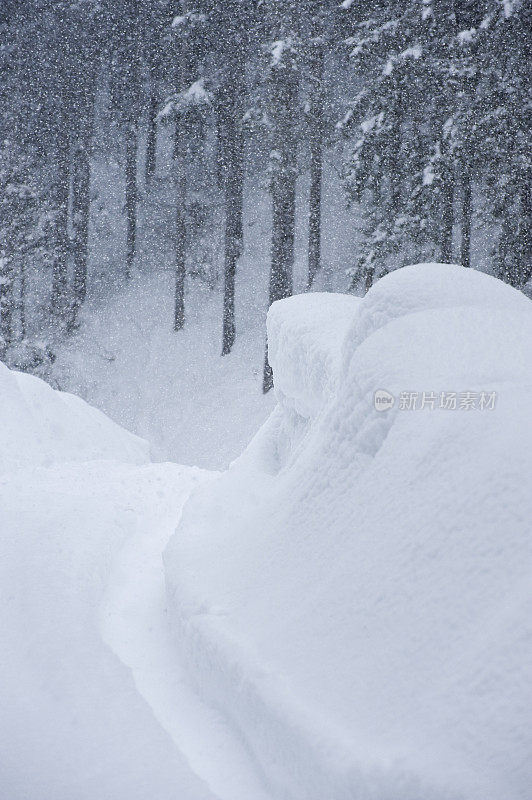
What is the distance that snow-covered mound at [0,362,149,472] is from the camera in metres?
10.4

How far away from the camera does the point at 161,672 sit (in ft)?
13.8

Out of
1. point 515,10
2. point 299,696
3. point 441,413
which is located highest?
point 515,10

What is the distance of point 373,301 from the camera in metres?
4.32

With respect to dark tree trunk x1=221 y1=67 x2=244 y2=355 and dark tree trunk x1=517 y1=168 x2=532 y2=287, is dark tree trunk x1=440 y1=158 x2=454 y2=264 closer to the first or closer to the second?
dark tree trunk x1=517 y1=168 x2=532 y2=287

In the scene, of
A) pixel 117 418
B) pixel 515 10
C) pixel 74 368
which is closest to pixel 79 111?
pixel 74 368

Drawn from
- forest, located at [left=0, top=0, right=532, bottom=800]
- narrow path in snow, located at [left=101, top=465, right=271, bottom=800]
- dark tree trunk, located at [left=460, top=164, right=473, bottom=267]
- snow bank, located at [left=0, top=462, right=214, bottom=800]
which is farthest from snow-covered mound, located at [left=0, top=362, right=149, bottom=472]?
dark tree trunk, located at [left=460, top=164, right=473, bottom=267]

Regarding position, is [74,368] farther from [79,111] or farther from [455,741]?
[455,741]

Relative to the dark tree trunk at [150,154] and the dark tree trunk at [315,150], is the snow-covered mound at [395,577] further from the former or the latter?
the dark tree trunk at [150,154]

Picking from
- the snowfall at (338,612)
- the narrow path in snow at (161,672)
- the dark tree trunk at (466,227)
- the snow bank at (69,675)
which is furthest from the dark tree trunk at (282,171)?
the snowfall at (338,612)

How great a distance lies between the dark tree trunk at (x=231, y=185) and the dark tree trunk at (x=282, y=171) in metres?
2.41

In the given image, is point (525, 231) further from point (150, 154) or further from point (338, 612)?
point (150, 154)

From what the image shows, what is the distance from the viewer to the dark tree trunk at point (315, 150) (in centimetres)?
1897

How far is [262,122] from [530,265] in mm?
7846

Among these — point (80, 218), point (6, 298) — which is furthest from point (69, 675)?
point (80, 218)
